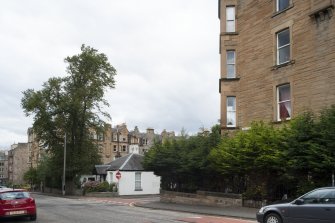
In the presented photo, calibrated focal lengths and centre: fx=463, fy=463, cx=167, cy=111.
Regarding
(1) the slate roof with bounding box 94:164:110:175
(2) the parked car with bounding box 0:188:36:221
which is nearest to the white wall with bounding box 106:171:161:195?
(1) the slate roof with bounding box 94:164:110:175

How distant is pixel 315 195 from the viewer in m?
14.2

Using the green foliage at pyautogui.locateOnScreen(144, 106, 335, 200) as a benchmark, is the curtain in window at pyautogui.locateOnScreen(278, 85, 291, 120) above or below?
above

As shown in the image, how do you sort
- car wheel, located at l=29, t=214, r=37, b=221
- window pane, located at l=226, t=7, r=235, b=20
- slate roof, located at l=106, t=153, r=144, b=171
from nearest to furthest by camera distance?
car wheel, located at l=29, t=214, r=37, b=221, window pane, located at l=226, t=7, r=235, b=20, slate roof, located at l=106, t=153, r=144, b=171

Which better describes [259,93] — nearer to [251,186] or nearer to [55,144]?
[251,186]

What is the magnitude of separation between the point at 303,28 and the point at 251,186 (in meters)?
9.74

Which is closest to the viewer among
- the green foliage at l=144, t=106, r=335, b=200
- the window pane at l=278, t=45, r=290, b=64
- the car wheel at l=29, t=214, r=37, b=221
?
the car wheel at l=29, t=214, r=37, b=221

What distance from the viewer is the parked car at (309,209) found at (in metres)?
13.6

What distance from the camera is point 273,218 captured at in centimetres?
1536

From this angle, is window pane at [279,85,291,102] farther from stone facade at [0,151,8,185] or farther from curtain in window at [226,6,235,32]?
stone facade at [0,151,8,185]

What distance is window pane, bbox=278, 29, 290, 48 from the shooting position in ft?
93.9

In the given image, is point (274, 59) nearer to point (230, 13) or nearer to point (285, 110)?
point (285, 110)

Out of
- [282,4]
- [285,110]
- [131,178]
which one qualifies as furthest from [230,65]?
[131,178]

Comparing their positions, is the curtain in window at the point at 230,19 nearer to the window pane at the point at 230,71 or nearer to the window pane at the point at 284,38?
the window pane at the point at 230,71

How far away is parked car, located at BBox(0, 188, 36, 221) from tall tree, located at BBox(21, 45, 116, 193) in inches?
1365
